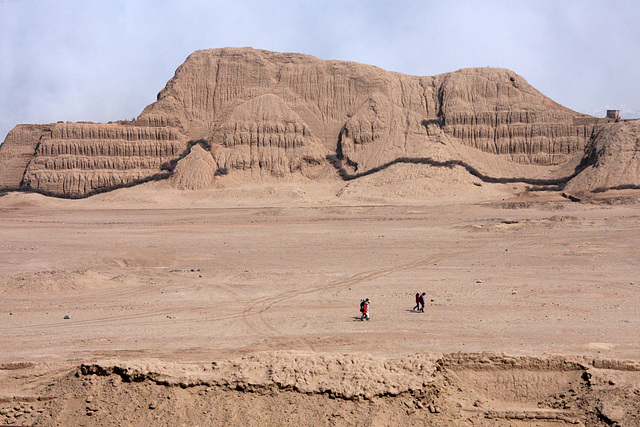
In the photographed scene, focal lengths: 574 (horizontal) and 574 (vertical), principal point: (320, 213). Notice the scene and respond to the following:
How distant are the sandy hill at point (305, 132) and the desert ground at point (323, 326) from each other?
3084 centimetres

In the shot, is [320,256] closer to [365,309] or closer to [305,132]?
[365,309]

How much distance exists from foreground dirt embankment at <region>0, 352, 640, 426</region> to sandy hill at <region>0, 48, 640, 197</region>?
48.1 meters

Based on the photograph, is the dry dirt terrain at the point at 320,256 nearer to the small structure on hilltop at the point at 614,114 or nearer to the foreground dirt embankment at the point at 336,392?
the foreground dirt embankment at the point at 336,392

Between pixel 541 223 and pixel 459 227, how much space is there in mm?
4706

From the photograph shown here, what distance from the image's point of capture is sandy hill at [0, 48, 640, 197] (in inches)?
2397

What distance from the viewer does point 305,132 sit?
6612cm

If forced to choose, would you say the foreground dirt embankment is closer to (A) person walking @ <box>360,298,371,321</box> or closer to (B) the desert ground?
(B) the desert ground

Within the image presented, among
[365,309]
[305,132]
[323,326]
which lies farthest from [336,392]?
[305,132]

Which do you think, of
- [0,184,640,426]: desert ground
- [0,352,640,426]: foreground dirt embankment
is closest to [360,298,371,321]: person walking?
[0,184,640,426]: desert ground

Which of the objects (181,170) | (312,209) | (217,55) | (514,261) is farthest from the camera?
(217,55)

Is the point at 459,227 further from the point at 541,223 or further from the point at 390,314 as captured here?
the point at 390,314

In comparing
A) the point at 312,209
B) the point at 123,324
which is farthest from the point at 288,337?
the point at 312,209

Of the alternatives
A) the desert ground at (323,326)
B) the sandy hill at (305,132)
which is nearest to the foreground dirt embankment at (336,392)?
the desert ground at (323,326)

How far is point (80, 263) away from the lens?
73.4ft
